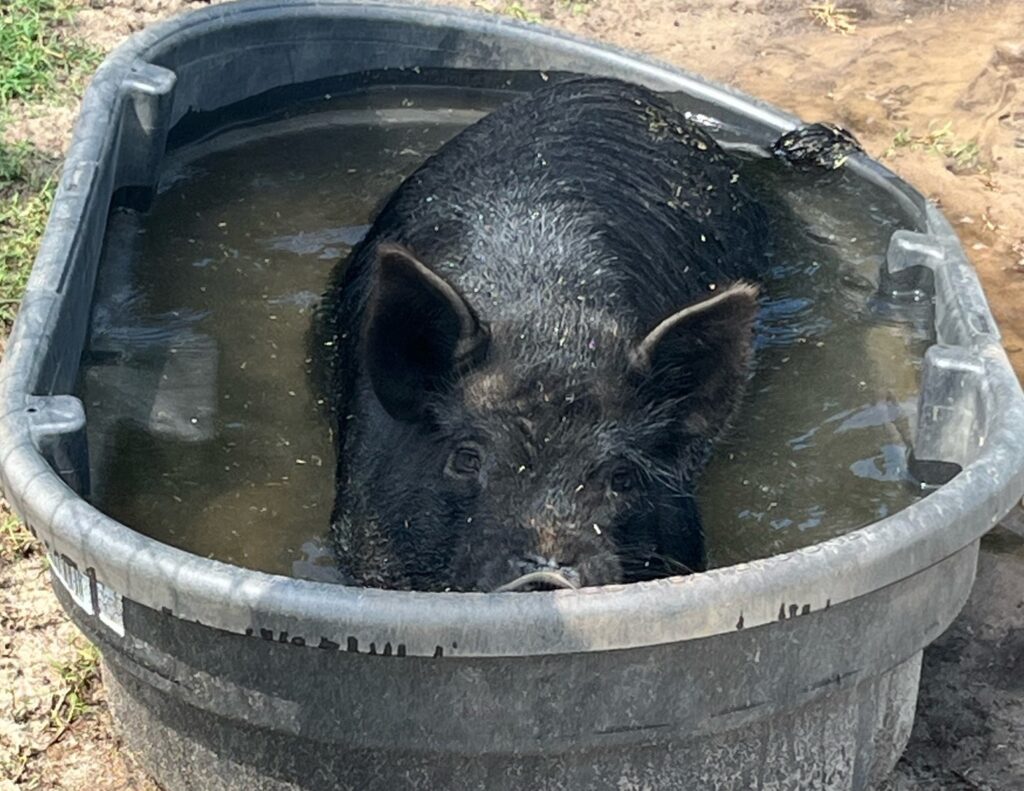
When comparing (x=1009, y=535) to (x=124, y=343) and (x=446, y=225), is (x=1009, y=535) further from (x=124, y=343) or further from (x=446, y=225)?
(x=124, y=343)

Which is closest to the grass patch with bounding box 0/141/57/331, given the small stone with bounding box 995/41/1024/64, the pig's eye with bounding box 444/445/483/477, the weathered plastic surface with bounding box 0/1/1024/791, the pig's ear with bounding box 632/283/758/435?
the weathered plastic surface with bounding box 0/1/1024/791

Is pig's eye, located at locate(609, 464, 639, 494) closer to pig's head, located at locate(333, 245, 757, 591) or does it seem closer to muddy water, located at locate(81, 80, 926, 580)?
pig's head, located at locate(333, 245, 757, 591)

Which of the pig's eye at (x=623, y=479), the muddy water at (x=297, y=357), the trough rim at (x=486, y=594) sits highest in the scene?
the trough rim at (x=486, y=594)

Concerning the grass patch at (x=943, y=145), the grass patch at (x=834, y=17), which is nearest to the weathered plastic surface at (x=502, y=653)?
the grass patch at (x=943, y=145)

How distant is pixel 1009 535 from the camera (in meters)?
5.28

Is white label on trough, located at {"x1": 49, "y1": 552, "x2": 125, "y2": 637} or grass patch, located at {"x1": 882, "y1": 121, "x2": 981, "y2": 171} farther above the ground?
white label on trough, located at {"x1": 49, "y1": 552, "x2": 125, "y2": 637}

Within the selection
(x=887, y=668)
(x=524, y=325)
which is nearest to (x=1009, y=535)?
(x=887, y=668)

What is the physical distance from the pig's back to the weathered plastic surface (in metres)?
1.22

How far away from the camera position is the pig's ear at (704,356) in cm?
416

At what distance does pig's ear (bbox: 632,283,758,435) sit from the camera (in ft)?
13.6

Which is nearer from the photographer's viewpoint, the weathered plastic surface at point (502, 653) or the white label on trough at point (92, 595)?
the weathered plastic surface at point (502, 653)

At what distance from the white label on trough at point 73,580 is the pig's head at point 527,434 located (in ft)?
2.87

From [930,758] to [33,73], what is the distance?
478 cm

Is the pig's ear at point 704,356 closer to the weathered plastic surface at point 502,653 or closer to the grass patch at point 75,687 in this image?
the weathered plastic surface at point 502,653
